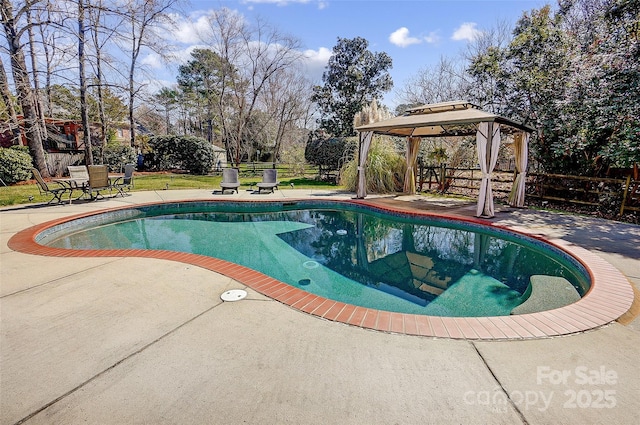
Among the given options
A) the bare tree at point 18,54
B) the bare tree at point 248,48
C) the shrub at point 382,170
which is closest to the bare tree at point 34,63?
the bare tree at point 18,54

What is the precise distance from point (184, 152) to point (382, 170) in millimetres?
11395

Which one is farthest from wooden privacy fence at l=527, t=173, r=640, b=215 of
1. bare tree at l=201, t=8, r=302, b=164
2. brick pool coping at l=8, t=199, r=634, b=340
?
bare tree at l=201, t=8, r=302, b=164

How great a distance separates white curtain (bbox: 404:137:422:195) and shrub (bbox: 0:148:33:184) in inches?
573

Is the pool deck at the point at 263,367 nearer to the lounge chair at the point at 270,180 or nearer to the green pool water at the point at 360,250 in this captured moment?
the green pool water at the point at 360,250

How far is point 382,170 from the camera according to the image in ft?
35.7

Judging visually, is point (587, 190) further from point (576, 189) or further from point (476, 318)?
point (476, 318)

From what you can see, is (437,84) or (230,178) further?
(437,84)

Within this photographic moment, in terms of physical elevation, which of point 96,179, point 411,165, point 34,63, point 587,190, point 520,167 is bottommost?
point 587,190

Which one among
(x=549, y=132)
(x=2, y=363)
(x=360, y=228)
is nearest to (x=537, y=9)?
(x=549, y=132)

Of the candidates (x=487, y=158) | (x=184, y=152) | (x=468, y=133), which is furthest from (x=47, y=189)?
(x=468, y=133)

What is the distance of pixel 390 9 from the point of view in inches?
389

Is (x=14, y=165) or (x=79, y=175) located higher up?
(x=14, y=165)

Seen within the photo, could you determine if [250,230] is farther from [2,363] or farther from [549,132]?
[549,132]

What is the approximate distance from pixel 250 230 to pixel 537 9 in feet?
40.7
